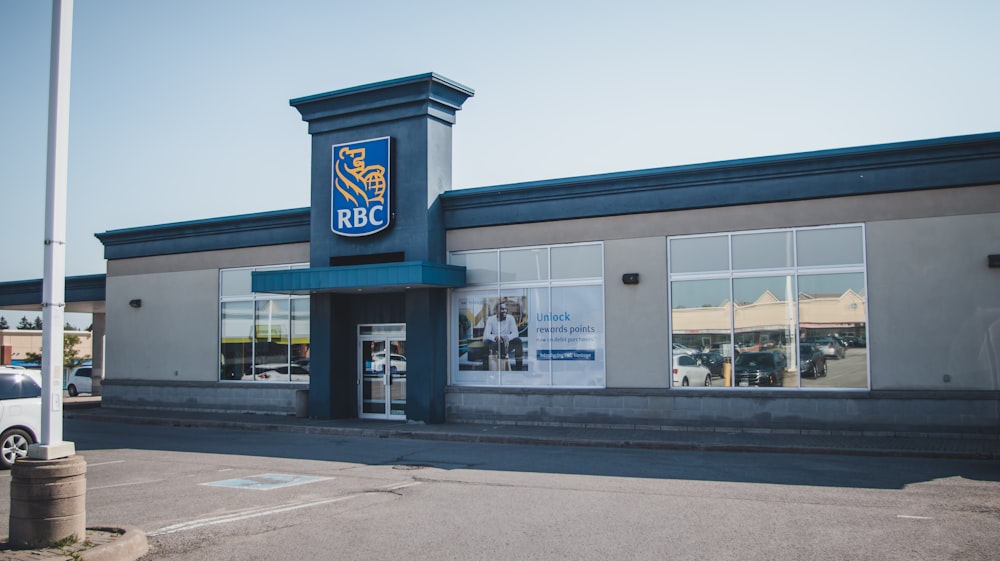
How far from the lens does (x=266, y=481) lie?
12.9m

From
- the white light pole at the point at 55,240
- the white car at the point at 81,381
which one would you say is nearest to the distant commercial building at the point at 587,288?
the white light pole at the point at 55,240

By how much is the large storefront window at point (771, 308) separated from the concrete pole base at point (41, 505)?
1360 centimetres

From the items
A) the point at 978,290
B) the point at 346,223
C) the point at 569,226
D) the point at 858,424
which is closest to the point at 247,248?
the point at 346,223

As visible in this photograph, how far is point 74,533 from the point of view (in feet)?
26.3

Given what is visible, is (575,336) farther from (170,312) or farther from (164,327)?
(164,327)

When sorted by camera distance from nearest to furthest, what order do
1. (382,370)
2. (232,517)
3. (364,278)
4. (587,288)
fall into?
(232,517)
(587,288)
(364,278)
(382,370)

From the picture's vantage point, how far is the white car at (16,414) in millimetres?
14461

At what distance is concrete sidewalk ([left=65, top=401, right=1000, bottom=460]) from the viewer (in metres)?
15.2

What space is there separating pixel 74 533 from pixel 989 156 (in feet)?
55.4

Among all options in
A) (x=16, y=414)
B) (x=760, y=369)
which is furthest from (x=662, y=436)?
(x=16, y=414)

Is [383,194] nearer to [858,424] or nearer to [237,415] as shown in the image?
[237,415]

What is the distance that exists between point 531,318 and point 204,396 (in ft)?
36.2

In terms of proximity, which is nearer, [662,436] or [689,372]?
[662,436]

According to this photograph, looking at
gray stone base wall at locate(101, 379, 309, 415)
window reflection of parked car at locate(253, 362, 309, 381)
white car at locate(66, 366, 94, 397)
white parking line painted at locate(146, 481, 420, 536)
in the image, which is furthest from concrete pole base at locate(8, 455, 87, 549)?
white car at locate(66, 366, 94, 397)
